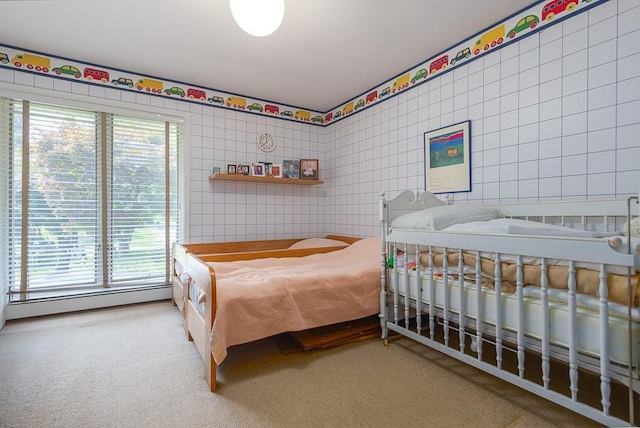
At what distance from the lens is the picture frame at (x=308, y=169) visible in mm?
3727

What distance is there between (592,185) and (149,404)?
8.78 ft

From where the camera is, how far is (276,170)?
3.58 meters

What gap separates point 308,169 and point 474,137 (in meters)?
1.95

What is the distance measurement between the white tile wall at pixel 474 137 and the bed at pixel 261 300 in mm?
1067

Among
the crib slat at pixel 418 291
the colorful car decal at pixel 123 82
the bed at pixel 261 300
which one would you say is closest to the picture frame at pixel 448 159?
→ the bed at pixel 261 300

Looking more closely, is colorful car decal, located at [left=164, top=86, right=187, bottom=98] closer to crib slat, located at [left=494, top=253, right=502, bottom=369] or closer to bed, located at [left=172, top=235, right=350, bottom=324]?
bed, located at [left=172, top=235, right=350, bottom=324]

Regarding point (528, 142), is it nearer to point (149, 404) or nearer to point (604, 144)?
point (604, 144)

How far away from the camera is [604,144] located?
1720mm

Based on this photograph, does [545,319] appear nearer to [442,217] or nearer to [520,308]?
[520,308]

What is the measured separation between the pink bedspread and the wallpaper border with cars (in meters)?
1.80

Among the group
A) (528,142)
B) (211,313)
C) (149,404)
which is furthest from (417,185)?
(149,404)

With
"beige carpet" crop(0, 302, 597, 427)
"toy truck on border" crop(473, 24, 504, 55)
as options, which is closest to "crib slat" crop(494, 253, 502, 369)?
"beige carpet" crop(0, 302, 597, 427)

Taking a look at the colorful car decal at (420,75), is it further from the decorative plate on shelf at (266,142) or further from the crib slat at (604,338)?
the crib slat at (604,338)

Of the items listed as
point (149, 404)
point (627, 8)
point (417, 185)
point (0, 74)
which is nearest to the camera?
point (149, 404)
